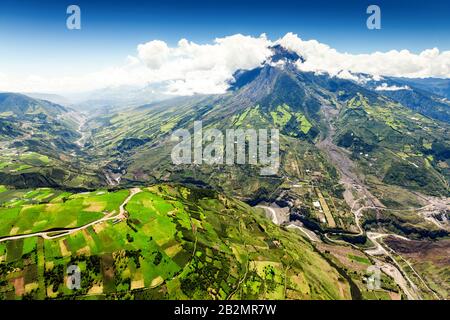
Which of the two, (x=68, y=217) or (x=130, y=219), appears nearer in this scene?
(x=68, y=217)

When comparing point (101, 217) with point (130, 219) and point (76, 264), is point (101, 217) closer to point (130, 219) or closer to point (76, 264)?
point (130, 219)
